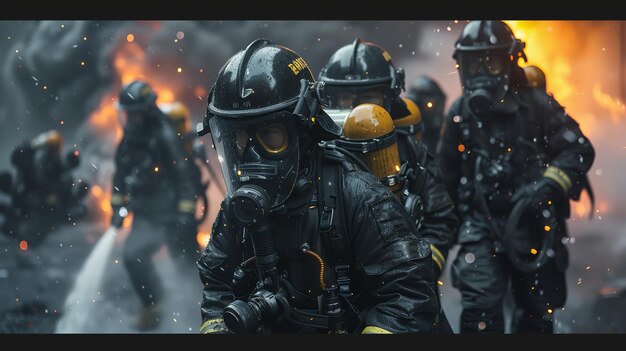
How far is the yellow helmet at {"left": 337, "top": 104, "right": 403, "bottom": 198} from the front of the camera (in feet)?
17.4

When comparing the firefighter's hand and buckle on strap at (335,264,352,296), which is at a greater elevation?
buckle on strap at (335,264,352,296)

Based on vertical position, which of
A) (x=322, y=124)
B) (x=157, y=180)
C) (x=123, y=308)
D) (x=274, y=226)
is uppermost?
(x=322, y=124)

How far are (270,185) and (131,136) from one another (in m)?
5.98

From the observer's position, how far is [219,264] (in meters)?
4.73

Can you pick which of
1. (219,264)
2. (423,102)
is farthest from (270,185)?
(423,102)

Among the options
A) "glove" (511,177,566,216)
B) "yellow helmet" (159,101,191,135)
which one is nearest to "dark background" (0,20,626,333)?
"yellow helmet" (159,101,191,135)

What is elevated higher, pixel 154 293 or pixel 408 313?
pixel 408 313

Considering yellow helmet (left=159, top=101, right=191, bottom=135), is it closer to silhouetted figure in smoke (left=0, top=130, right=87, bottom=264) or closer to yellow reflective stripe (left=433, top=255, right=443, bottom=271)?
silhouetted figure in smoke (left=0, top=130, right=87, bottom=264)

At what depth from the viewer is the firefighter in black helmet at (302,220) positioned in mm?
4352

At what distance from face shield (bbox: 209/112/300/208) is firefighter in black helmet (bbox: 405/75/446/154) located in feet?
16.4

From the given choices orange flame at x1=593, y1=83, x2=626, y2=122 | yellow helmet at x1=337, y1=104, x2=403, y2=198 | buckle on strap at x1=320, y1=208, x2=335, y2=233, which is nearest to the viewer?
buckle on strap at x1=320, y1=208, x2=335, y2=233

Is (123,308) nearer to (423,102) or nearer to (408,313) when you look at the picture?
(423,102)

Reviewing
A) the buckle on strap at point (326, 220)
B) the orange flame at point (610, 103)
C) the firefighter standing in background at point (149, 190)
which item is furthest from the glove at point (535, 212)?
Result: the orange flame at point (610, 103)

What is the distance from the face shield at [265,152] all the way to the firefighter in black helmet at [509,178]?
3.28 metres
